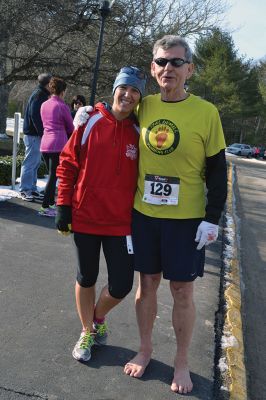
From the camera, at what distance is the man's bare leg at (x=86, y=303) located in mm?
2973

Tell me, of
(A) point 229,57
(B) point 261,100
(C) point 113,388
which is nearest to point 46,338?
(C) point 113,388

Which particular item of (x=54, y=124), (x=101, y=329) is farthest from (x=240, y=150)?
(x=101, y=329)

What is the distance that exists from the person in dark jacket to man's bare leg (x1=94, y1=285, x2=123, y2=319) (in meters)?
4.33

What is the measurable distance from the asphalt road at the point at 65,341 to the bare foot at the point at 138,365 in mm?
41

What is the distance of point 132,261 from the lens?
2.85 m

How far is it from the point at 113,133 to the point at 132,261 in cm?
82

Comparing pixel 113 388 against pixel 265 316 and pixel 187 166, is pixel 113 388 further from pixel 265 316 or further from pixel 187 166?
pixel 265 316

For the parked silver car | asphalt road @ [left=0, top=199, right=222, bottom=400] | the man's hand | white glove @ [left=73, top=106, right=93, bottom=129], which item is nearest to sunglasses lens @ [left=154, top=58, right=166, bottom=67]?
white glove @ [left=73, top=106, right=93, bottom=129]

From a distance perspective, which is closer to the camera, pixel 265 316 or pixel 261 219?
pixel 265 316

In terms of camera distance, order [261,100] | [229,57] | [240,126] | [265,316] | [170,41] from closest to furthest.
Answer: [170,41], [265,316], [229,57], [261,100], [240,126]

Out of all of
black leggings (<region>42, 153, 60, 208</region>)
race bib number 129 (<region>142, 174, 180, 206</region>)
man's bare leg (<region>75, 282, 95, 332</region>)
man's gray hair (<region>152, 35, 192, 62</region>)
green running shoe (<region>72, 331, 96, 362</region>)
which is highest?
man's gray hair (<region>152, 35, 192, 62</region>)

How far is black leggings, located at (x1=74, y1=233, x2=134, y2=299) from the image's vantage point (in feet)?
9.22

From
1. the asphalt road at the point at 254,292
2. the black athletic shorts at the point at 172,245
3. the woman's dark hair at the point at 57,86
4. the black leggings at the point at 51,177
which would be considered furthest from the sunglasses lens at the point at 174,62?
the black leggings at the point at 51,177

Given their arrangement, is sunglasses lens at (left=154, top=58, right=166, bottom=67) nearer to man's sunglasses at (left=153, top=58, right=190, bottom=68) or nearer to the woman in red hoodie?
man's sunglasses at (left=153, top=58, right=190, bottom=68)
